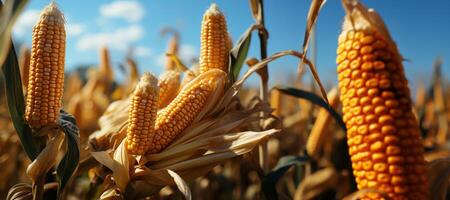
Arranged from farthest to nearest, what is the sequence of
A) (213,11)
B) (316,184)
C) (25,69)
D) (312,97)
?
1. (316,184)
2. (25,69)
3. (312,97)
4. (213,11)

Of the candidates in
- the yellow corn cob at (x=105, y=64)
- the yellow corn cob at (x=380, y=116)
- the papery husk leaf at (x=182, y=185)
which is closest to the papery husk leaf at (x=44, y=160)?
the papery husk leaf at (x=182, y=185)

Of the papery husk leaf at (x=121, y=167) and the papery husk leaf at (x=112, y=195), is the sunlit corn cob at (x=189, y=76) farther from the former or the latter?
the papery husk leaf at (x=112, y=195)

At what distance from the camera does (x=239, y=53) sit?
3145mm

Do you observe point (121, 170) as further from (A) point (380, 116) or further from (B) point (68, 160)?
(A) point (380, 116)

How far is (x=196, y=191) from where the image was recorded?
4.61m

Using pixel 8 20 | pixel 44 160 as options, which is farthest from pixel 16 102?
pixel 8 20

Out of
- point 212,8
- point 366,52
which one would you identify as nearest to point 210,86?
point 212,8

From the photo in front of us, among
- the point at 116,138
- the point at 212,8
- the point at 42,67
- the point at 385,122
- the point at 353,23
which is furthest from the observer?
the point at 212,8

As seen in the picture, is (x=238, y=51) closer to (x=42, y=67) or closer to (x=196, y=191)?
(x=42, y=67)

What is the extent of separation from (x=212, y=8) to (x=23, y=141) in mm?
1623

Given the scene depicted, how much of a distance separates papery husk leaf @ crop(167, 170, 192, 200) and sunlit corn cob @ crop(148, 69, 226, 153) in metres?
0.24

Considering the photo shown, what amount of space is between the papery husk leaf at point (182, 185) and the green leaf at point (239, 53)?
0.93 meters

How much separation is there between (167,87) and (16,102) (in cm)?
107

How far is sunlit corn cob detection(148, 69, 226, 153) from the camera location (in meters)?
2.67
